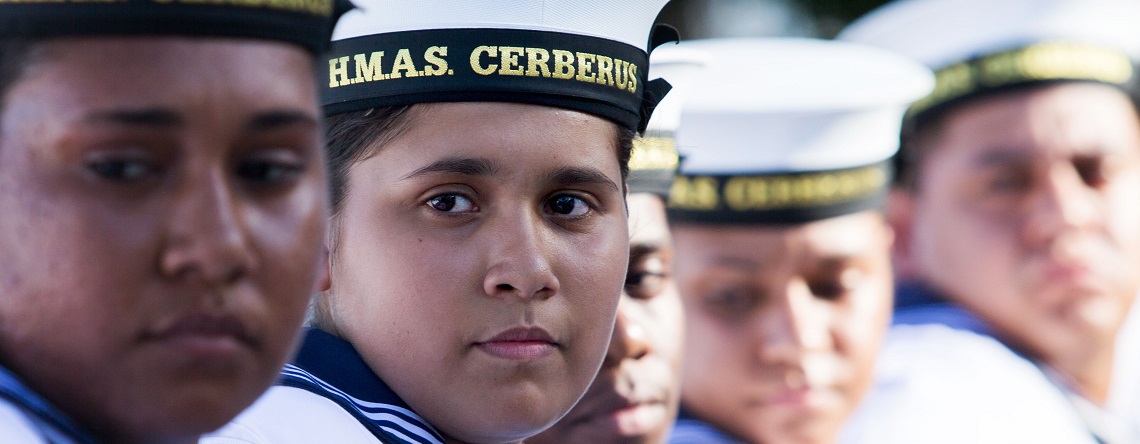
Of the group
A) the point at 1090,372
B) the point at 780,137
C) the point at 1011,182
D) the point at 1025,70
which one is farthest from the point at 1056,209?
the point at 780,137

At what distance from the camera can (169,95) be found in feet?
3.65

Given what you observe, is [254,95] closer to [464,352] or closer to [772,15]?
[464,352]

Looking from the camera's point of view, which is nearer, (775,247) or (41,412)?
(41,412)

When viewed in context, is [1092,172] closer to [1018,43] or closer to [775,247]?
[1018,43]

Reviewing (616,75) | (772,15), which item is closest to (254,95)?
(616,75)

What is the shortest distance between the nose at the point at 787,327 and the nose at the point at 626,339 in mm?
695

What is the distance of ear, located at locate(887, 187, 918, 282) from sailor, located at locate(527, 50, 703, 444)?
2.06 meters

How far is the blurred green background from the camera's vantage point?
27.7 ft

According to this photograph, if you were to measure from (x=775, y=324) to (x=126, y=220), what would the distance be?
2.33 meters

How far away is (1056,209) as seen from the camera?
163 inches

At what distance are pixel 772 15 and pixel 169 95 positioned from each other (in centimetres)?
791

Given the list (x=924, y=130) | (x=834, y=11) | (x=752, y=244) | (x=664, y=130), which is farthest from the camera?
(x=834, y=11)

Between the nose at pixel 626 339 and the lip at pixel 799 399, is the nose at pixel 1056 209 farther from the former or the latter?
the nose at pixel 626 339

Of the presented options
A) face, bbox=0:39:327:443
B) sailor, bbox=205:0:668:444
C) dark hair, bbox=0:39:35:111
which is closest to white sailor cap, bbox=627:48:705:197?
A: sailor, bbox=205:0:668:444
